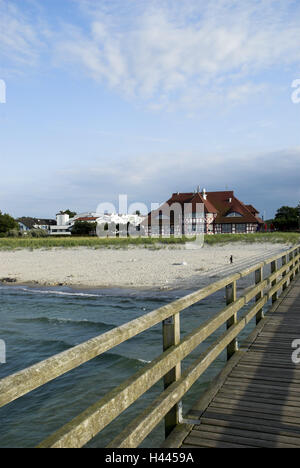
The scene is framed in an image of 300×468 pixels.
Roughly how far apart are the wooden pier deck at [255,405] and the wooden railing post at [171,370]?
0.15 m

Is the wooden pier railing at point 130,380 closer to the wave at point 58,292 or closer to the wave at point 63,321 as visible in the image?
the wave at point 63,321

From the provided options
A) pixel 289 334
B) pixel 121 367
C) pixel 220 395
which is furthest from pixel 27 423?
pixel 289 334

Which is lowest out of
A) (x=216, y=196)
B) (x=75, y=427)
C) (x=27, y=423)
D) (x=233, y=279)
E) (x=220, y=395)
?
(x=27, y=423)

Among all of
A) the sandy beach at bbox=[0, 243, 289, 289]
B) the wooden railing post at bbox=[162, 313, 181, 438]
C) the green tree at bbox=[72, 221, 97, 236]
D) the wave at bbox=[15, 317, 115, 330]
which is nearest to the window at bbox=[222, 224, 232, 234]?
the green tree at bbox=[72, 221, 97, 236]

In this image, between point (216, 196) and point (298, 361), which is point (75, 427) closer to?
point (298, 361)

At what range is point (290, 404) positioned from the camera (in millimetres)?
4020

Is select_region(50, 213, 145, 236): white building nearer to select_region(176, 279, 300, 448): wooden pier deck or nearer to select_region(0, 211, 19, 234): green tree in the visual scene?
select_region(0, 211, 19, 234): green tree

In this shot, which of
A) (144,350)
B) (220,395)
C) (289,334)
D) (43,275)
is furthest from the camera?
(43,275)

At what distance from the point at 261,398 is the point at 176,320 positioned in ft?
5.09

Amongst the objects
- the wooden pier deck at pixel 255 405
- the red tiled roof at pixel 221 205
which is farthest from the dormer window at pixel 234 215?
the wooden pier deck at pixel 255 405

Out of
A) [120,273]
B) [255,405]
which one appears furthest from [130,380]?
[120,273]

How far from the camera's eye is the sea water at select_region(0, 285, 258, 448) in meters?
6.28

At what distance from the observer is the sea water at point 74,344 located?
247 inches

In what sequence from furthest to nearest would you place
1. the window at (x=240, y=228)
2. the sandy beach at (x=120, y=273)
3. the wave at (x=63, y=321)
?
the window at (x=240, y=228) < the sandy beach at (x=120, y=273) < the wave at (x=63, y=321)
